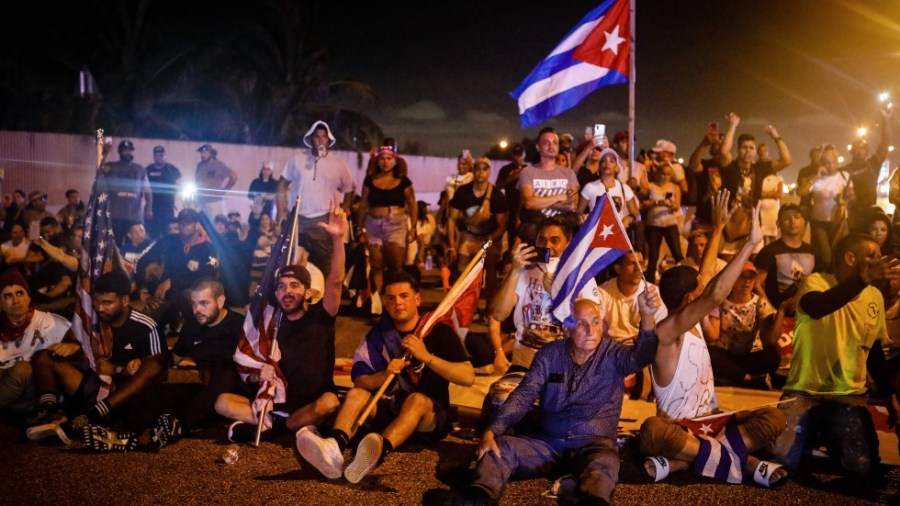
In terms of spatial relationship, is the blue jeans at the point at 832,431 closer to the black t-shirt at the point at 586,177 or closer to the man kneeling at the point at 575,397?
the man kneeling at the point at 575,397

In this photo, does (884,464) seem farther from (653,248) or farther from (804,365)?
(653,248)

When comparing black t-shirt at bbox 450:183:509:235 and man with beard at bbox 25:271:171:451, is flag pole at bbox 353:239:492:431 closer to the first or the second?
man with beard at bbox 25:271:171:451

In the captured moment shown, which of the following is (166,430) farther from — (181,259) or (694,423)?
(181,259)

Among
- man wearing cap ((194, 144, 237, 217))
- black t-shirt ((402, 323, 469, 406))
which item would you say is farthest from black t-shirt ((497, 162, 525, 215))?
man wearing cap ((194, 144, 237, 217))

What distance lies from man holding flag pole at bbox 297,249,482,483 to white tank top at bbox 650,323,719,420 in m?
1.29

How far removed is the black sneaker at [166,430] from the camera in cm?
554

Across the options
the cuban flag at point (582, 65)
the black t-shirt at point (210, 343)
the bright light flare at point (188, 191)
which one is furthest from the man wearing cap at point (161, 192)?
the black t-shirt at point (210, 343)

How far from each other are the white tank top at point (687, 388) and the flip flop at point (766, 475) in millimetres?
520

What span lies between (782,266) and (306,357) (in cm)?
462

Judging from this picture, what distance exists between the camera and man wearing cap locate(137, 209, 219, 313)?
9.05 metres

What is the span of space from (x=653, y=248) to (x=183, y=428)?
6.50 meters

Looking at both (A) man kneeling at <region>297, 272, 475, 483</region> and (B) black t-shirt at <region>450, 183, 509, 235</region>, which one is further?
(B) black t-shirt at <region>450, 183, 509, 235</region>

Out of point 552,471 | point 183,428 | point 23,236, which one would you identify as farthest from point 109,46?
point 552,471

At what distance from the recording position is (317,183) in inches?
380
